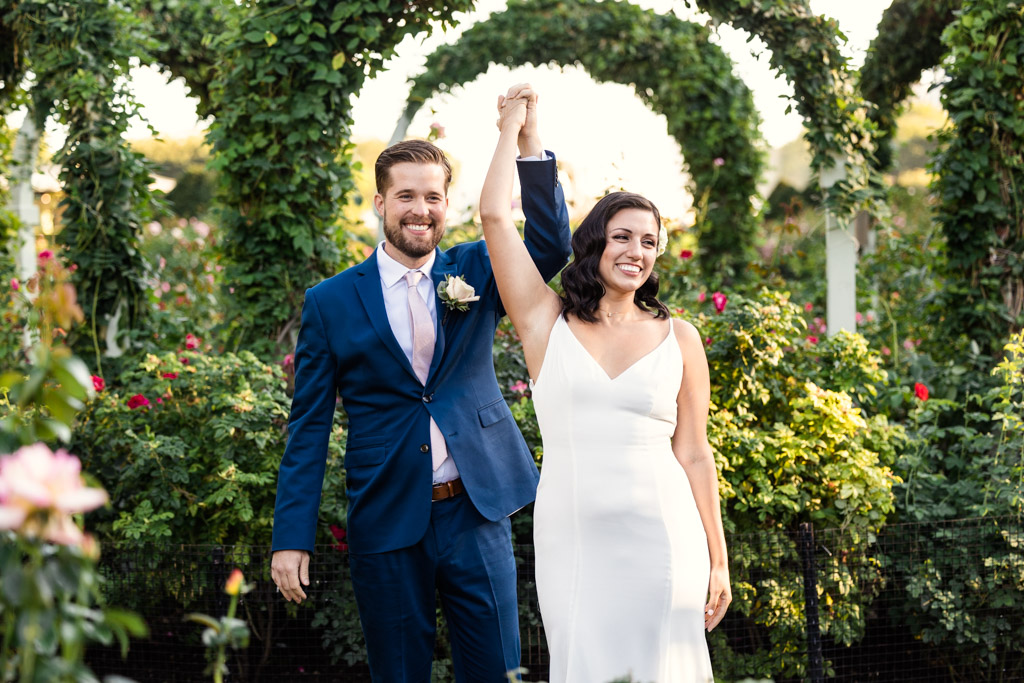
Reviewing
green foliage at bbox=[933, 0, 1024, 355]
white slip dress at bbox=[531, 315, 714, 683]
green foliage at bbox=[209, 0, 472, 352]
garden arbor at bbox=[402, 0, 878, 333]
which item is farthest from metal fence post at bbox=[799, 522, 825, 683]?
garden arbor at bbox=[402, 0, 878, 333]

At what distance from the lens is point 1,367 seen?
520 centimetres

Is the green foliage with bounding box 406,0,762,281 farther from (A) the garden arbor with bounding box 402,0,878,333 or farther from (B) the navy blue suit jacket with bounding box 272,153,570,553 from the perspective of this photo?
(B) the navy blue suit jacket with bounding box 272,153,570,553

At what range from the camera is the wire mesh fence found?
138 inches

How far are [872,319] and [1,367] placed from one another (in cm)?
549

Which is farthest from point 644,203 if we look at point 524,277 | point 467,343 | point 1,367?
point 1,367

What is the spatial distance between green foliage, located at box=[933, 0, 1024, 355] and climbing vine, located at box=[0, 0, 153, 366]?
14.8 ft

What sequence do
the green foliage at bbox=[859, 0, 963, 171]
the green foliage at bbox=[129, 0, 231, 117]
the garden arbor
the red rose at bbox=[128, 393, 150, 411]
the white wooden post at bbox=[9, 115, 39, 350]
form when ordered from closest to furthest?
the red rose at bbox=[128, 393, 150, 411]
the white wooden post at bbox=[9, 115, 39, 350]
the green foliage at bbox=[129, 0, 231, 117]
the green foliage at bbox=[859, 0, 963, 171]
the garden arbor

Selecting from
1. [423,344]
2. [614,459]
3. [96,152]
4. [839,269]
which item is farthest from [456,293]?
[839,269]

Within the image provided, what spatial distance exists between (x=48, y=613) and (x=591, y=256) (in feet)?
5.27

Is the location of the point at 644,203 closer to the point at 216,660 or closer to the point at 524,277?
the point at 524,277

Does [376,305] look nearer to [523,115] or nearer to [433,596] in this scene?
[523,115]

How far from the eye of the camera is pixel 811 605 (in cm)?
340

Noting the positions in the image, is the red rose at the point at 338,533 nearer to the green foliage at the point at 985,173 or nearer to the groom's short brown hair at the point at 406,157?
the groom's short brown hair at the point at 406,157

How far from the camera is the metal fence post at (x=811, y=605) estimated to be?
3.38 meters
